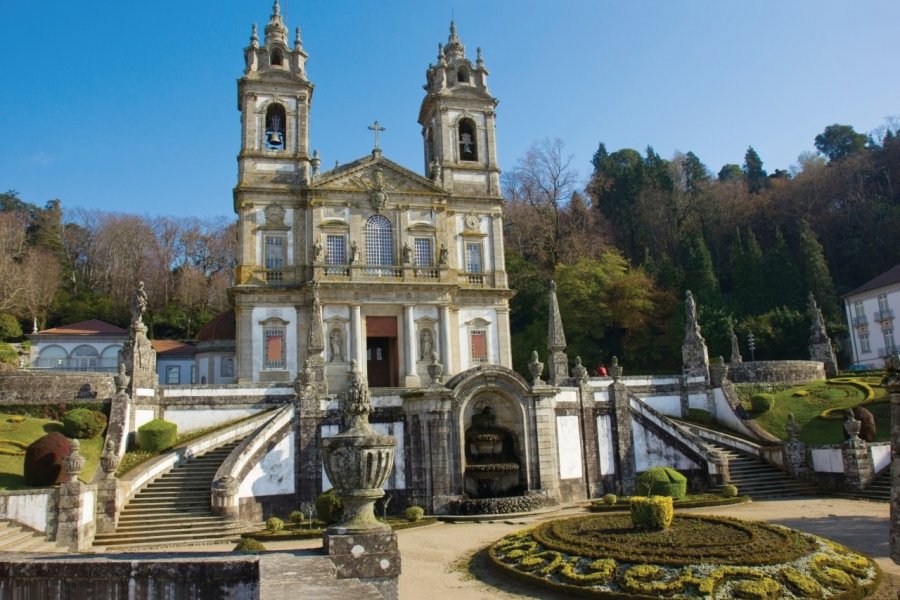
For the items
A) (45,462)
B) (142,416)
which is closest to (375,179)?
(142,416)

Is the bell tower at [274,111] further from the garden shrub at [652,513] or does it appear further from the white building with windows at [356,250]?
the garden shrub at [652,513]

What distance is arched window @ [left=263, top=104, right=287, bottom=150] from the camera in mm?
39844

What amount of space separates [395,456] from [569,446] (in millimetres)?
6831

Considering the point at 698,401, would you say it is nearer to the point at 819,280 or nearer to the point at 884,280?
the point at 819,280

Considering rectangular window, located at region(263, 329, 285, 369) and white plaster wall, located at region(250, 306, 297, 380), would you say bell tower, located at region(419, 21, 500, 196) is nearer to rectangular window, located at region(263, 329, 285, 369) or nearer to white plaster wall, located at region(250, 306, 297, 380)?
white plaster wall, located at region(250, 306, 297, 380)

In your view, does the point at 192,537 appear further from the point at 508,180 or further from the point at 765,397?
the point at 508,180

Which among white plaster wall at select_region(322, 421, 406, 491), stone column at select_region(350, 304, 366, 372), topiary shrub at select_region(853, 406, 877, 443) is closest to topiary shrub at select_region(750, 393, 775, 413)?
topiary shrub at select_region(853, 406, 877, 443)

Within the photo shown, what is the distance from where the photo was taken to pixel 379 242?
39.0 m

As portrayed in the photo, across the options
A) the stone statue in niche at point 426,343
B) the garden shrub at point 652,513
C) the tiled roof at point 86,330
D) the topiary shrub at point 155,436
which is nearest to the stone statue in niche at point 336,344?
the stone statue in niche at point 426,343

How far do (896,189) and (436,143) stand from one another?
4752 centimetres

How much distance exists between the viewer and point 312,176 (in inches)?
1560

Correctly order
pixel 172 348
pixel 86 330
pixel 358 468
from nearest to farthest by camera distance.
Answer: pixel 358 468, pixel 172 348, pixel 86 330

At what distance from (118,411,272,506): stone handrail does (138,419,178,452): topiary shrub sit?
0.70 m

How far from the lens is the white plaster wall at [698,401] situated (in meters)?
33.5
